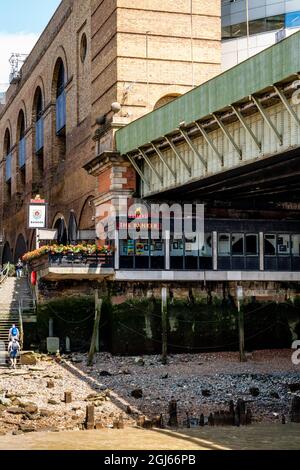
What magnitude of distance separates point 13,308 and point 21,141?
127ft

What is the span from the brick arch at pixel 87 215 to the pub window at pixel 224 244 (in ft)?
30.4

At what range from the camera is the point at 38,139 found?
74875 mm

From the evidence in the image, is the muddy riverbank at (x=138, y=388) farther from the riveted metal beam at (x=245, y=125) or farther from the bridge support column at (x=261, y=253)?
the riveted metal beam at (x=245, y=125)

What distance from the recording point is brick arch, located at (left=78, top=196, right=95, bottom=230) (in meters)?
53.1

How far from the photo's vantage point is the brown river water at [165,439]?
87.7ft

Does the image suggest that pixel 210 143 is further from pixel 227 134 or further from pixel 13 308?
pixel 13 308

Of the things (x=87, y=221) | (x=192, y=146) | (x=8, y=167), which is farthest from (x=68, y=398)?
(x=8, y=167)

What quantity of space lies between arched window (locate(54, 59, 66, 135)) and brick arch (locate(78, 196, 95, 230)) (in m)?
10.4

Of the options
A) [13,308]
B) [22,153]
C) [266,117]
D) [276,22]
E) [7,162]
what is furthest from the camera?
[7,162]

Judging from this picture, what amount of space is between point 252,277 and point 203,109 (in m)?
10.4

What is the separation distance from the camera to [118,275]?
43.2 meters

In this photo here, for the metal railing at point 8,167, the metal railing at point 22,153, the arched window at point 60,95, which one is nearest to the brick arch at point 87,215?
the arched window at point 60,95

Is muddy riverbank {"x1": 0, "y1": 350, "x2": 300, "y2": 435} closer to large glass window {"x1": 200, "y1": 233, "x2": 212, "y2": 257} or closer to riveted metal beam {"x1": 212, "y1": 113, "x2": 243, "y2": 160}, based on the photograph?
large glass window {"x1": 200, "y1": 233, "x2": 212, "y2": 257}
